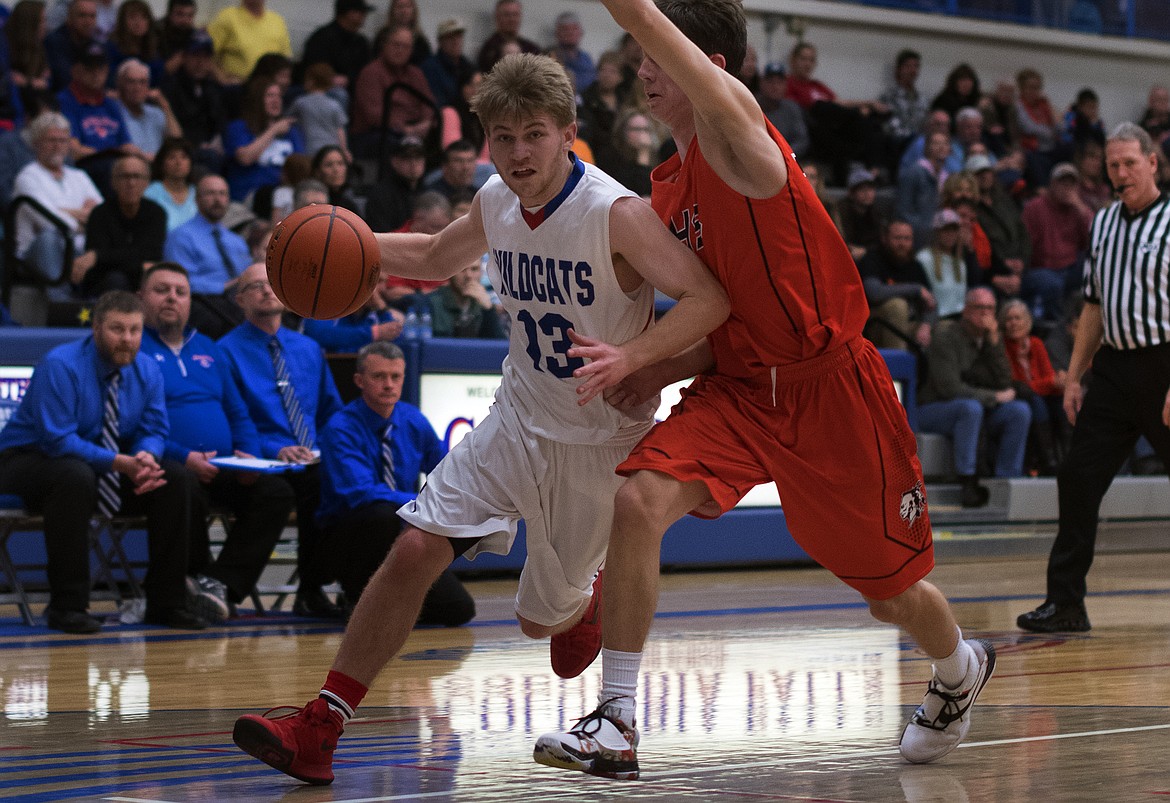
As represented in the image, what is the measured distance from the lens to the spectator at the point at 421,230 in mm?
9359

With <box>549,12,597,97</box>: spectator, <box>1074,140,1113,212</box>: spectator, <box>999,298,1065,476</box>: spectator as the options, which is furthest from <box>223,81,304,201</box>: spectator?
<box>1074,140,1113,212</box>: spectator

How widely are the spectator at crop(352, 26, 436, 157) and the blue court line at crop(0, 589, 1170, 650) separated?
5.75 metres

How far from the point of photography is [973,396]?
11.8 m

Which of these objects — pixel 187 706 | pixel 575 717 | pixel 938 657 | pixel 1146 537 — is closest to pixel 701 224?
pixel 938 657

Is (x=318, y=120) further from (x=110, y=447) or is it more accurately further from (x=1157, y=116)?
(x=1157, y=116)

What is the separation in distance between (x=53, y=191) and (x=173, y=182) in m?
0.72

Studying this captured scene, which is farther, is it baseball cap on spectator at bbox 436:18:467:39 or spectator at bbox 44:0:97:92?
baseball cap on spectator at bbox 436:18:467:39

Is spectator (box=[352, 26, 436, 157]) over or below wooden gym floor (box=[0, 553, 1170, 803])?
over

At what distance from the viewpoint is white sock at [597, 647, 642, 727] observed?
3.44m

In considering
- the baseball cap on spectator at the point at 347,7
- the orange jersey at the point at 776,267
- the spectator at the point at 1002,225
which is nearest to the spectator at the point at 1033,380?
the spectator at the point at 1002,225

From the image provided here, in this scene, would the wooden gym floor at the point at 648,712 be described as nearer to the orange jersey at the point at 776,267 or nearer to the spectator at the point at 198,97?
the orange jersey at the point at 776,267

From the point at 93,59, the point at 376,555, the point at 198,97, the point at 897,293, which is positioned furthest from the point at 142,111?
the point at 897,293

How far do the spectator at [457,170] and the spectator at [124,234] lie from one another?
6.78ft

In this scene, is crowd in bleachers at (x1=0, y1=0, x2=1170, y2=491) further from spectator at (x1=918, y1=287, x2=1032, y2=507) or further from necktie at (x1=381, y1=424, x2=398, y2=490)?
necktie at (x1=381, y1=424, x2=398, y2=490)
